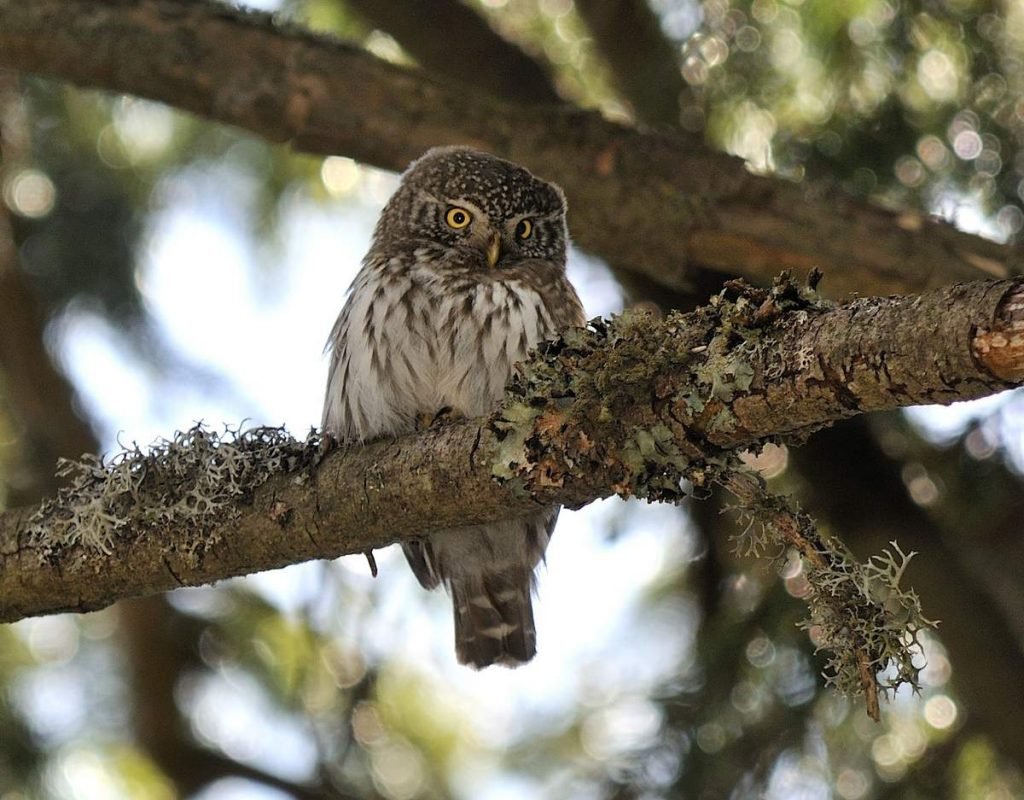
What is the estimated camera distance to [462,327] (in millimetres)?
3820

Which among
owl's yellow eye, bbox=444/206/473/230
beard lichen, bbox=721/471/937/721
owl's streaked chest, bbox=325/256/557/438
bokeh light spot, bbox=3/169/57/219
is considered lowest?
beard lichen, bbox=721/471/937/721

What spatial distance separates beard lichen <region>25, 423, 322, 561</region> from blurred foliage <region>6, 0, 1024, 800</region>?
153 centimetres

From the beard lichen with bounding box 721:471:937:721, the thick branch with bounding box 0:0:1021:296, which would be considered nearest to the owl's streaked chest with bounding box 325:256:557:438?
the thick branch with bounding box 0:0:1021:296

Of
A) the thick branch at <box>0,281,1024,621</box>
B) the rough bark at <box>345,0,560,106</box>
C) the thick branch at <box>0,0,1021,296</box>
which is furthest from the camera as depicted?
the rough bark at <box>345,0,560,106</box>

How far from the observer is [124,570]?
3.45 metres

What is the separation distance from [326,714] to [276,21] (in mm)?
2552

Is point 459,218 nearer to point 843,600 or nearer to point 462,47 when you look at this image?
point 462,47

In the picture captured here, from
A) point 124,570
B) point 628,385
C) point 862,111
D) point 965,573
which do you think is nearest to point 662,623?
point 965,573

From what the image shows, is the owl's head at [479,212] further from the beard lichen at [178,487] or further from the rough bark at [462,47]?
the beard lichen at [178,487]

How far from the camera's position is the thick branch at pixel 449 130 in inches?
177

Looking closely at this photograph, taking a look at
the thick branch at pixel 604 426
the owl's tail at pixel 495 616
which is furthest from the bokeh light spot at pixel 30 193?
the owl's tail at pixel 495 616

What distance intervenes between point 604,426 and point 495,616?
73.2 inches

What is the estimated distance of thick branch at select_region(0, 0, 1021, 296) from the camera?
4496 mm

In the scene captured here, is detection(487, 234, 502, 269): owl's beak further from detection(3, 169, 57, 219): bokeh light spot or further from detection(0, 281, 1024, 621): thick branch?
detection(3, 169, 57, 219): bokeh light spot
